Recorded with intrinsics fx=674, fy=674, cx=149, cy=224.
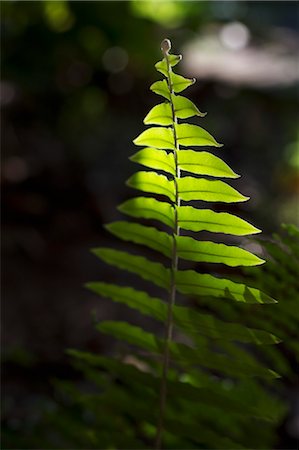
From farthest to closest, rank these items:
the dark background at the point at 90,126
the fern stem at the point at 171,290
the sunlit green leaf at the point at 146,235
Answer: the dark background at the point at 90,126
the sunlit green leaf at the point at 146,235
the fern stem at the point at 171,290

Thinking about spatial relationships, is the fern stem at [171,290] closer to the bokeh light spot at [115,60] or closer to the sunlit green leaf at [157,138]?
the sunlit green leaf at [157,138]

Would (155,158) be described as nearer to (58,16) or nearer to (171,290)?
(171,290)

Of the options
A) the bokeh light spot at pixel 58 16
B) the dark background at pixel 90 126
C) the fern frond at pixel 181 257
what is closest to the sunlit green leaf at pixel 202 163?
the fern frond at pixel 181 257

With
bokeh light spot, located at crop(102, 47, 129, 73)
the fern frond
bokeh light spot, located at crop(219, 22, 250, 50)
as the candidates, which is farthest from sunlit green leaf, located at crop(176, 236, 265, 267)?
bokeh light spot, located at crop(219, 22, 250, 50)

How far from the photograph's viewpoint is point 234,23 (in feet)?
14.7

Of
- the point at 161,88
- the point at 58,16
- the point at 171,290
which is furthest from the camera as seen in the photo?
the point at 58,16

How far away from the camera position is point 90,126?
382 centimetres

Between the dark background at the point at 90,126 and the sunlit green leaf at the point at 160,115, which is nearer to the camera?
the sunlit green leaf at the point at 160,115

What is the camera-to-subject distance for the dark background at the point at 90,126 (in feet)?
7.54

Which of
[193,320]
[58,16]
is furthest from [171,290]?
[58,16]

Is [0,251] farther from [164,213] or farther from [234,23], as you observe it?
[234,23]

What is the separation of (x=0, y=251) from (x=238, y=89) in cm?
213

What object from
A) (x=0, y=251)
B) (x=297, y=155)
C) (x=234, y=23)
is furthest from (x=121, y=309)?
(x=234, y=23)

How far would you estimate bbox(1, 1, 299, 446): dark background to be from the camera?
2299mm
